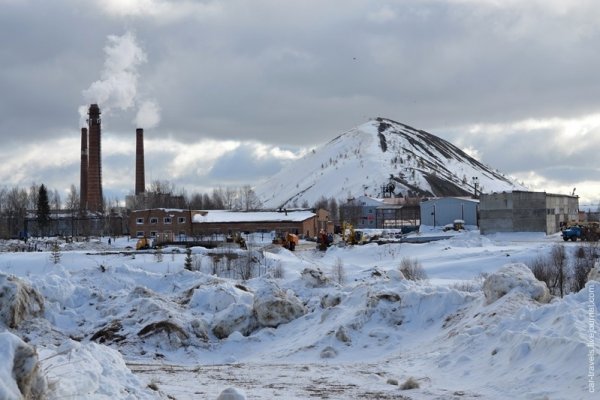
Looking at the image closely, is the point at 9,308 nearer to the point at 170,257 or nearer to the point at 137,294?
the point at 137,294

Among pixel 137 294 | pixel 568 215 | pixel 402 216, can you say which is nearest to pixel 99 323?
pixel 137 294

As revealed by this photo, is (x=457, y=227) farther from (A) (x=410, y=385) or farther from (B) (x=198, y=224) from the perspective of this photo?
(A) (x=410, y=385)

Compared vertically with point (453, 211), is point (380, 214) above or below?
above

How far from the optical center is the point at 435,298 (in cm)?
2172

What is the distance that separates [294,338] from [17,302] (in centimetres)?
852

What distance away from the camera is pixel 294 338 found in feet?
71.7

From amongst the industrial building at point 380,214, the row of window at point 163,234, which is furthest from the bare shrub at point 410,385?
the industrial building at point 380,214

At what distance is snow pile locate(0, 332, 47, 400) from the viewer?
7.74 meters

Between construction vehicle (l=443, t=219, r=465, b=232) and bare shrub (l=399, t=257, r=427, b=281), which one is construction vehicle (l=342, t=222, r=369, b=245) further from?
bare shrub (l=399, t=257, r=427, b=281)

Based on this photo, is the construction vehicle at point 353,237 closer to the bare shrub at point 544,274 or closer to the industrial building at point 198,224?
the industrial building at point 198,224

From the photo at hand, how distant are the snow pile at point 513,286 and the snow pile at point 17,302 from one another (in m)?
13.9

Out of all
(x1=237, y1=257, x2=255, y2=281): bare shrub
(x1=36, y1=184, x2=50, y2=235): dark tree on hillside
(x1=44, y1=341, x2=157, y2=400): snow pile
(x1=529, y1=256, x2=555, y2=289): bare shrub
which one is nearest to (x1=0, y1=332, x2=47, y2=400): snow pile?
(x1=44, y1=341, x2=157, y2=400): snow pile

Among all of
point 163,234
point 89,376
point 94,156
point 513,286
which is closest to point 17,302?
point 89,376

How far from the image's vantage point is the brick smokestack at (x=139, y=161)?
9519 cm
